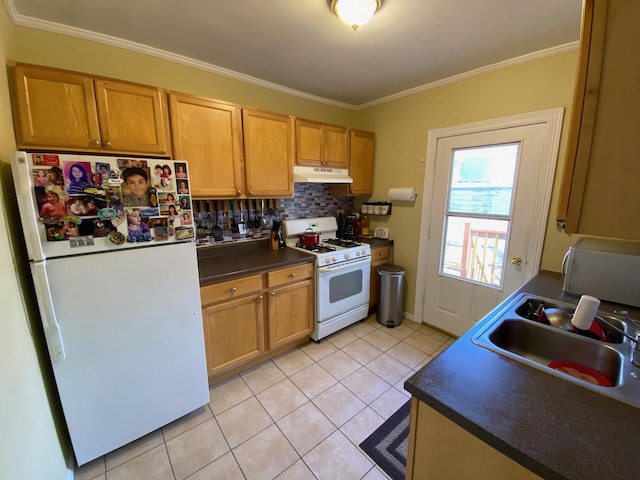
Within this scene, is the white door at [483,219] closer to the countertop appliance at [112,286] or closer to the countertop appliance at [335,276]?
the countertop appliance at [335,276]

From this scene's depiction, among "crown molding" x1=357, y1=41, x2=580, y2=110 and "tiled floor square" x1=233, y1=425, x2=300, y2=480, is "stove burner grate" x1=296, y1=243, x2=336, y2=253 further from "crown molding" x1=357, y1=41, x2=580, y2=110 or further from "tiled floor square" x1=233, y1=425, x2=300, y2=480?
"crown molding" x1=357, y1=41, x2=580, y2=110

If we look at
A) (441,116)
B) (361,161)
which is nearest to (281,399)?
(361,161)

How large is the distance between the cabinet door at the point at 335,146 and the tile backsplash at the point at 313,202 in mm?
403

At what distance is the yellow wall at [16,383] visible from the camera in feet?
2.94

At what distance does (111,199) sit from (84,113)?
2.12 ft

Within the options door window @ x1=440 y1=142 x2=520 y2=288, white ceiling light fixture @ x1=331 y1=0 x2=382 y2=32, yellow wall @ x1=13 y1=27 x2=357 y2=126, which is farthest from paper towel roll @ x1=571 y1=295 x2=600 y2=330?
yellow wall @ x1=13 y1=27 x2=357 y2=126

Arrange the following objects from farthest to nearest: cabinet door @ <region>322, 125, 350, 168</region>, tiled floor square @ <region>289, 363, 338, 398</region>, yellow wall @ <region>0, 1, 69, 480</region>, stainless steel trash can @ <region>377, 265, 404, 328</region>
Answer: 1. stainless steel trash can @ <region>377, 265, 404, 328</region>
2. cabinet door @ <region>322, 125, 350, 168</region>
3. tiled floor square @ <region>289, 363, 338, 398</region>
4. yellow wall @ <region>0, 1, 69, 480</region>

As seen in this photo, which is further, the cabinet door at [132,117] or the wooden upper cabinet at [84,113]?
the cabinet door at [132,117]

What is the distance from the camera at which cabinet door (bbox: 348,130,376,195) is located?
9.81 feet

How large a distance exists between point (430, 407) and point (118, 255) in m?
1.55

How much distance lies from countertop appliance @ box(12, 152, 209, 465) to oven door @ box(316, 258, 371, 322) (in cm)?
112

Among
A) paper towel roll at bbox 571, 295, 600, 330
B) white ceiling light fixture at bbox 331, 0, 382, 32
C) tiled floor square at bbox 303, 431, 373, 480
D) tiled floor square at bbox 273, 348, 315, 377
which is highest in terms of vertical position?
white ceiling light fixture at bbox 331, 0, 382, 32

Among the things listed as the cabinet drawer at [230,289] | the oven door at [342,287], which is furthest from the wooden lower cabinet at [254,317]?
the oven door at [342,287]

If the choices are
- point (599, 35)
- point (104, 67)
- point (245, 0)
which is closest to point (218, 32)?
point (245, 0)
